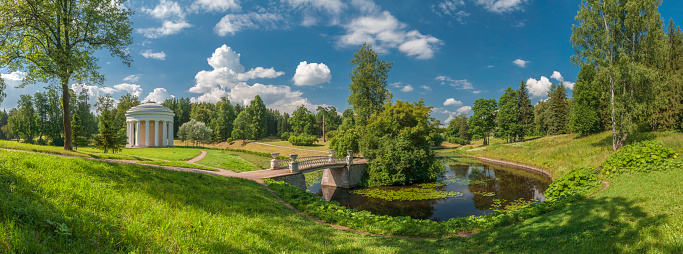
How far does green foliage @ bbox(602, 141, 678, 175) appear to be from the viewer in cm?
1242

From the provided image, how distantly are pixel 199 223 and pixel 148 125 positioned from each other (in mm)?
50232

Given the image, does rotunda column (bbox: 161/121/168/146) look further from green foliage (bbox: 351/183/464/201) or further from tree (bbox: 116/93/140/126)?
green foliage (bbox: 351/183/464/201)

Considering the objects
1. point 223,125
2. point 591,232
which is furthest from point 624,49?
point 223,125

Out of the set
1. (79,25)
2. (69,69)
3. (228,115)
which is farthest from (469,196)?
(228,115)

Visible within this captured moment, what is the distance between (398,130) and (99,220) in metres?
22.7

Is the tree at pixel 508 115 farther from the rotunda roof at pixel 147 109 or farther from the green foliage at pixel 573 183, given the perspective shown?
the rotunda roof at pixel 147 109

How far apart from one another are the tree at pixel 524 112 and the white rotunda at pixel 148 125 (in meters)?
62.8

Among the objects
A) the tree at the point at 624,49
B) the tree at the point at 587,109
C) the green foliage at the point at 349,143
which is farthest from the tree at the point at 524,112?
the green foliage at the point at 349,143

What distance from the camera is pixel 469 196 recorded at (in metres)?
19.0

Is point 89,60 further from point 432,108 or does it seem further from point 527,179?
point 527,179

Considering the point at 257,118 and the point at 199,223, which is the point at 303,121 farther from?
the point at 199,223

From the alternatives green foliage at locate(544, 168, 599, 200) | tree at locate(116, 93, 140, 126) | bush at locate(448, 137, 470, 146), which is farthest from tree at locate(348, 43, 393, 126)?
tree at locate(116, 93, 140, 126)

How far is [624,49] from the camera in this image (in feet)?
67.4

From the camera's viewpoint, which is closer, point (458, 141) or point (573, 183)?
point (573, 183)
